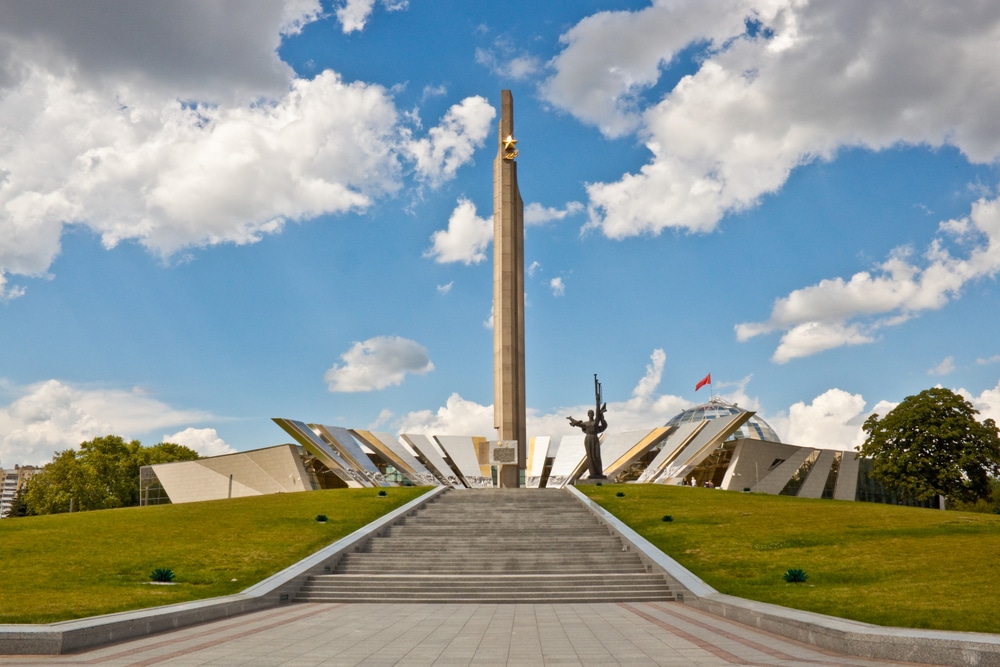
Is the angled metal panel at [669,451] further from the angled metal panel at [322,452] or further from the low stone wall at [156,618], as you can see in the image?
the low stone wall at [156,618]

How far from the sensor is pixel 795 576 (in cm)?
1323

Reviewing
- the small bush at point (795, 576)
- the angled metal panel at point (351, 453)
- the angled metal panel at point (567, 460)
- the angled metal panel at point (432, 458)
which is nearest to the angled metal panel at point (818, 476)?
the angled metal panel at point (567, 460)

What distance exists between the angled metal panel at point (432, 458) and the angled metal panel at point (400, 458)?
1.46 ft

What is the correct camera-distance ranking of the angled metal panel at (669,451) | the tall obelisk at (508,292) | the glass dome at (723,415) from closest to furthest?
the angled metal panel at (669,451)
the tall obelisk at (508,292)
the glass dome at (723,415)

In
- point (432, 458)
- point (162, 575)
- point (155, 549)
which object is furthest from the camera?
point (432, 458)

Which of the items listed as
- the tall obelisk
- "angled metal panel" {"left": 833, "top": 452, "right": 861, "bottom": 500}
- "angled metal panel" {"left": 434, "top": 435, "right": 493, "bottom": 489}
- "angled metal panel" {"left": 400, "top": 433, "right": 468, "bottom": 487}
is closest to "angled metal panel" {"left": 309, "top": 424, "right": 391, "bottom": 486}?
"angled metal panel" {"left": 400, "top": 433, "right": 468, "bottom": 487}

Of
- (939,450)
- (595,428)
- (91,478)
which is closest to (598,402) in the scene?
(595,428)

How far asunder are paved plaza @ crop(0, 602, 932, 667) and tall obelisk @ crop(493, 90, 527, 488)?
30329mm

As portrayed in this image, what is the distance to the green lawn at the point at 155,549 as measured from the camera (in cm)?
1206

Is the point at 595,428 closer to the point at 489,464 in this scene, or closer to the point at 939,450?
the point at 489,464

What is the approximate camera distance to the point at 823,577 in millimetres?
13492

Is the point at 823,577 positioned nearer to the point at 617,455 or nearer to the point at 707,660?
the point at 707,660

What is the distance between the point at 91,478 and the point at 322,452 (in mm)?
28564

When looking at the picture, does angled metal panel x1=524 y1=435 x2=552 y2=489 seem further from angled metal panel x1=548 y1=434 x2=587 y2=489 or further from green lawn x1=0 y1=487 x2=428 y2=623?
green lawn x1=0 y1=487 x2=428 y2=623
